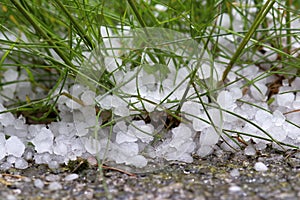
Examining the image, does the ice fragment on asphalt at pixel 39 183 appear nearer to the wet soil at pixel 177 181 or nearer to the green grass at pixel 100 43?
the wet soil at pixel 177 181

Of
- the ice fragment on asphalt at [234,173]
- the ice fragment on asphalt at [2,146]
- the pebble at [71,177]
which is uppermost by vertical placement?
the ice fragment on asphalt at [2,146]

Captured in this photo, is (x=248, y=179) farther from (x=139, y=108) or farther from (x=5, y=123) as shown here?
(x=5, y=123)

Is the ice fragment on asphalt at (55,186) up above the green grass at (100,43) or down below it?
below

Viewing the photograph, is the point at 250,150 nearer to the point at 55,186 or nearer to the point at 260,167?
the point at 260,167

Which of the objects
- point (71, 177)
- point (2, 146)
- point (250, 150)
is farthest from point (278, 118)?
point (2, 146)

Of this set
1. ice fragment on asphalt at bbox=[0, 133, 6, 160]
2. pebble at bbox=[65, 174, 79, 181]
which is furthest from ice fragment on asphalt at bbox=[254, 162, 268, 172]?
ice fragment on asphalt at bbox=[0, 133, 6, 160]

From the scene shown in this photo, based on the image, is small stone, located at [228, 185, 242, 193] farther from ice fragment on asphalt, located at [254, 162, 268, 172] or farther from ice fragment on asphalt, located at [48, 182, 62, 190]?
ice fragment on asphalt, located at [48, 182, 62, 190]

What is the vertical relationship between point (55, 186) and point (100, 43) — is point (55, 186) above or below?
below

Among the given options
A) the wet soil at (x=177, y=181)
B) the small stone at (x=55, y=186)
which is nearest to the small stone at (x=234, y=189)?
the wet soil at (x=177, y=181)
